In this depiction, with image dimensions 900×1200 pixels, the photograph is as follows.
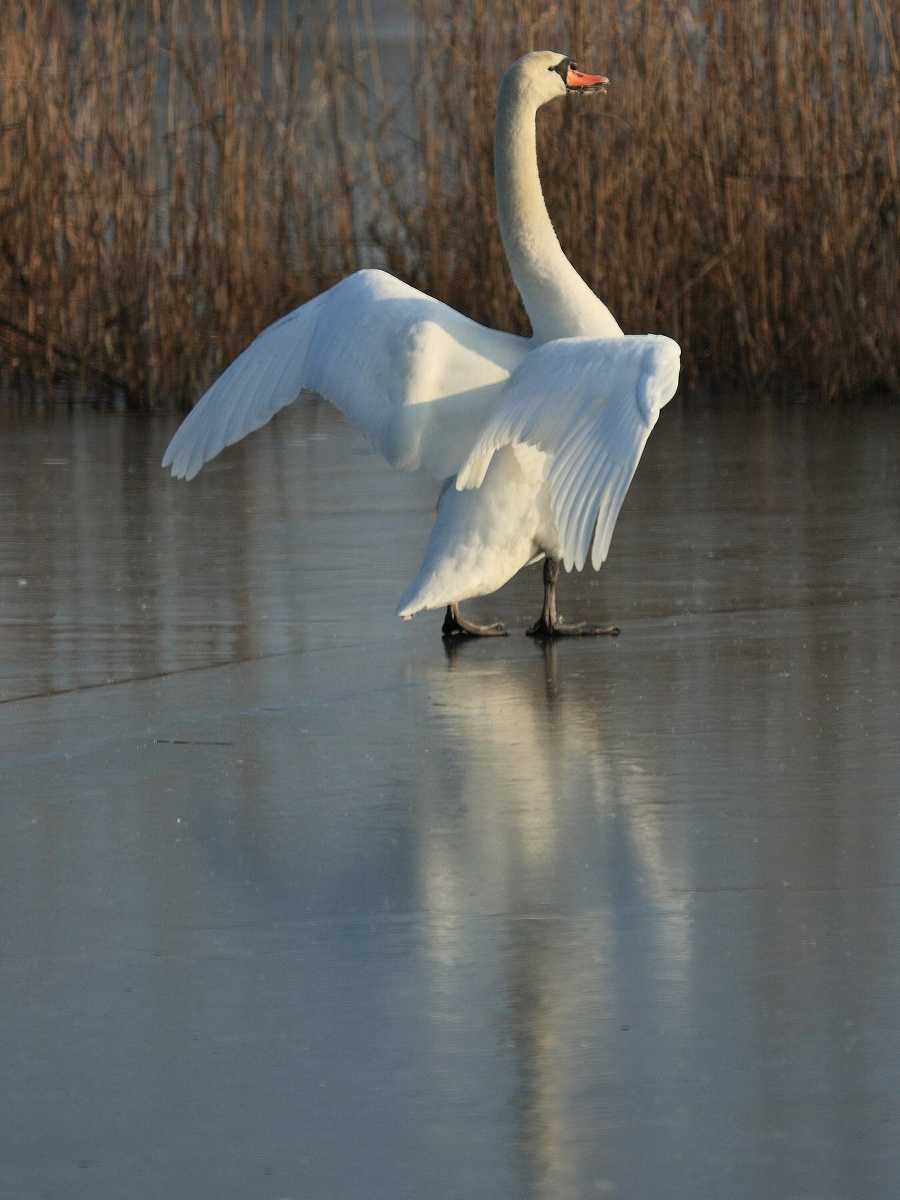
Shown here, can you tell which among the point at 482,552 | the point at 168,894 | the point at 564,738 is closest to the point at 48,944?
the point at 168,894

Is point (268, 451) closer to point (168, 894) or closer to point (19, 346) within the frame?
point (19, 346)

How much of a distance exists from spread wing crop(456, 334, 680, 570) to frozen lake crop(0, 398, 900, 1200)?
1.42 ft

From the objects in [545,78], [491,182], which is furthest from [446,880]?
[491,182]

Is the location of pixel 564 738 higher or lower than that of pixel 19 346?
lower

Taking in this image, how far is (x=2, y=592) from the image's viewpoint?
286 inches

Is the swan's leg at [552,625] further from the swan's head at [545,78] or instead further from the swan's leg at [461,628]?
the swan's head at [545,78]

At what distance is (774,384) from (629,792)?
790 cm

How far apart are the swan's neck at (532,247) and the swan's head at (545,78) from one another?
20mm

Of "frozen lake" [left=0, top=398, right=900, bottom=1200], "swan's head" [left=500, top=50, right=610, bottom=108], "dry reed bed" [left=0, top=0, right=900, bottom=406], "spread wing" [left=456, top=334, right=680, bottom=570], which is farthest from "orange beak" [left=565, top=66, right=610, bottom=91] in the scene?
"dry reed bed" [left=0, top=0, right=900, bottom=406]

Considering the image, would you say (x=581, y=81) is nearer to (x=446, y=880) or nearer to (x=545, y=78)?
(x=545, y=78)

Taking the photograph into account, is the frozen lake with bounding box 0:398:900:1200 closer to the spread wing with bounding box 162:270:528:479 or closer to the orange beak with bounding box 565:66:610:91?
the spread wing with bounding box 162:270:528:479

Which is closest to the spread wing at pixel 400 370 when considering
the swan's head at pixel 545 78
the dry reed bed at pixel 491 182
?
the swan's head at pixel 545 78

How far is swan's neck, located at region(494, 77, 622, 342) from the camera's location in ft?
22.1

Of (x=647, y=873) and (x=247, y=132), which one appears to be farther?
(x=247, y=132)
